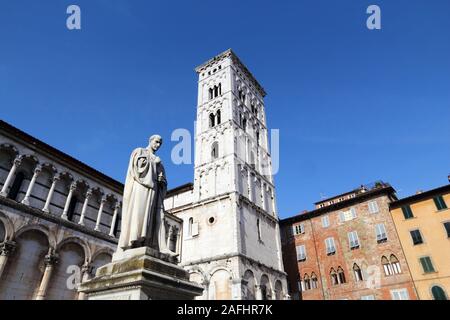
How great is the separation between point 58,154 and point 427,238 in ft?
98.4

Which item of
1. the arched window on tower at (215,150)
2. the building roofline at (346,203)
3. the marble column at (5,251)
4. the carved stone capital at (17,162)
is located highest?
the arched window on tower at (215,150)

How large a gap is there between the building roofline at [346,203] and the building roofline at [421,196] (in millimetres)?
1589

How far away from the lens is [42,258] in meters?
17.2

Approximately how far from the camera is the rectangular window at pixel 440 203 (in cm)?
A: 2555

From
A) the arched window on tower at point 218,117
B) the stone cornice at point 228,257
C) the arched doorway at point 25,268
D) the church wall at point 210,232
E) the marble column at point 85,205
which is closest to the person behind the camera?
the arched doorway at point 25,268

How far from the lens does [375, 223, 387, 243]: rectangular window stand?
90.5 feet

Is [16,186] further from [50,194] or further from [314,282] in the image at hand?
[314,282]

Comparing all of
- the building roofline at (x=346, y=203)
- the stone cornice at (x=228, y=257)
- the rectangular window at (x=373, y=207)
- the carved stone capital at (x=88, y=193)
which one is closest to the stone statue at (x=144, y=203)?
the carved stone capital at (x=88, y=193)

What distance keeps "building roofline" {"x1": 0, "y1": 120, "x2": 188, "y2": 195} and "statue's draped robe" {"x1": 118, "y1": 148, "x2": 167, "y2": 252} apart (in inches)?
646

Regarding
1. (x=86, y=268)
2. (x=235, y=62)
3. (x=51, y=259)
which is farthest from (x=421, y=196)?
(x=51, y=259)

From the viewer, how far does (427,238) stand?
25219 millimetres

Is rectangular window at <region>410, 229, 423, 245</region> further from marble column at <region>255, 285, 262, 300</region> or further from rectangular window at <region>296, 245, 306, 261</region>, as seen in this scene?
marble column at <region>255, 285, 262, 300</region>

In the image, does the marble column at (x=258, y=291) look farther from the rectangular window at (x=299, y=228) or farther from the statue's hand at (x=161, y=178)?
the statue's hand at (x=161, y=178)
